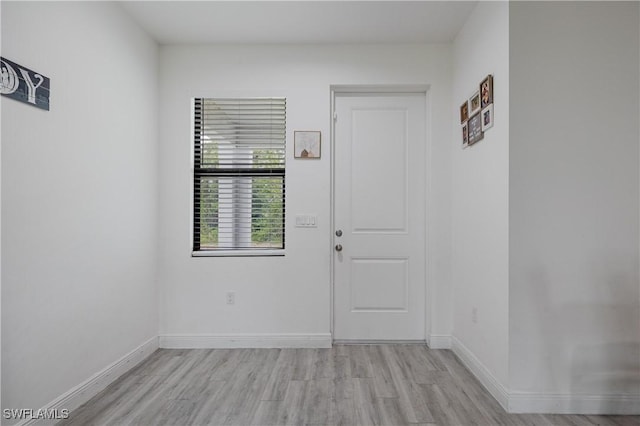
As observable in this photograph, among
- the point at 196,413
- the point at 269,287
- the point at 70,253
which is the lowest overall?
the point at 196,413

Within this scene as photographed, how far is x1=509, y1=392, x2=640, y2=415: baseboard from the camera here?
1952 millimetres

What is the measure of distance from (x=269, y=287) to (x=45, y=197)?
68.1 inches

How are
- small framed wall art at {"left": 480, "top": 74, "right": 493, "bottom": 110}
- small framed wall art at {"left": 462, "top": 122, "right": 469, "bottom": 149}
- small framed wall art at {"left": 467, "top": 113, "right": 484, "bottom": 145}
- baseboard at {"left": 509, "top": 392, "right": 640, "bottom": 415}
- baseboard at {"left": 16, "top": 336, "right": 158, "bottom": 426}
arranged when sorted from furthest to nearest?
small framed wall art at {"left": 462, "top": 122, "right": 469, "bottom": 149}, small framed wall art at {"left": 467, "top": 113, "right": 484, "bottom": 145}, small framed wall art at {"left": 480, "top": 74, "right": 493, "bottom": 110}, baseboard at {"left": 509, "top": 392, "right": 640, "bottom": 415}, baseboard at {"left": 16, "top": 336, "right": 158, "bottom": 426}

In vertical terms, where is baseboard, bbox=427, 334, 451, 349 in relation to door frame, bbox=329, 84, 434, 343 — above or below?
below

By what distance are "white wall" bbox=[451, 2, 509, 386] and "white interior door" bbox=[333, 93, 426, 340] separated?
329mm

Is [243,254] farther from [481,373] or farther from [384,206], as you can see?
[481,373]

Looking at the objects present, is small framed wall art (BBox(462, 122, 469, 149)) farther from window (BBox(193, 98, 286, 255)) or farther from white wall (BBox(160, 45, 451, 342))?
window (BBox(193, 98, 286, 255))

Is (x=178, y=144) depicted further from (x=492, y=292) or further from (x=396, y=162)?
(x=492, y=292)

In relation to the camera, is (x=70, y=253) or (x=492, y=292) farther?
(x=492, y=292)

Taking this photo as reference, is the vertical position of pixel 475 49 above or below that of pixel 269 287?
above

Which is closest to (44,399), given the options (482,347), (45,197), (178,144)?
(45,197)

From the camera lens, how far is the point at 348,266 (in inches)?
122

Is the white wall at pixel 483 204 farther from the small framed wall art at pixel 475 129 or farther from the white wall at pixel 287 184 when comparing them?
the white wall at pixel 287 184

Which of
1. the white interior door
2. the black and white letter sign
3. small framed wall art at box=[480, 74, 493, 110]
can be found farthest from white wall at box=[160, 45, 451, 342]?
the black and white letter sign
